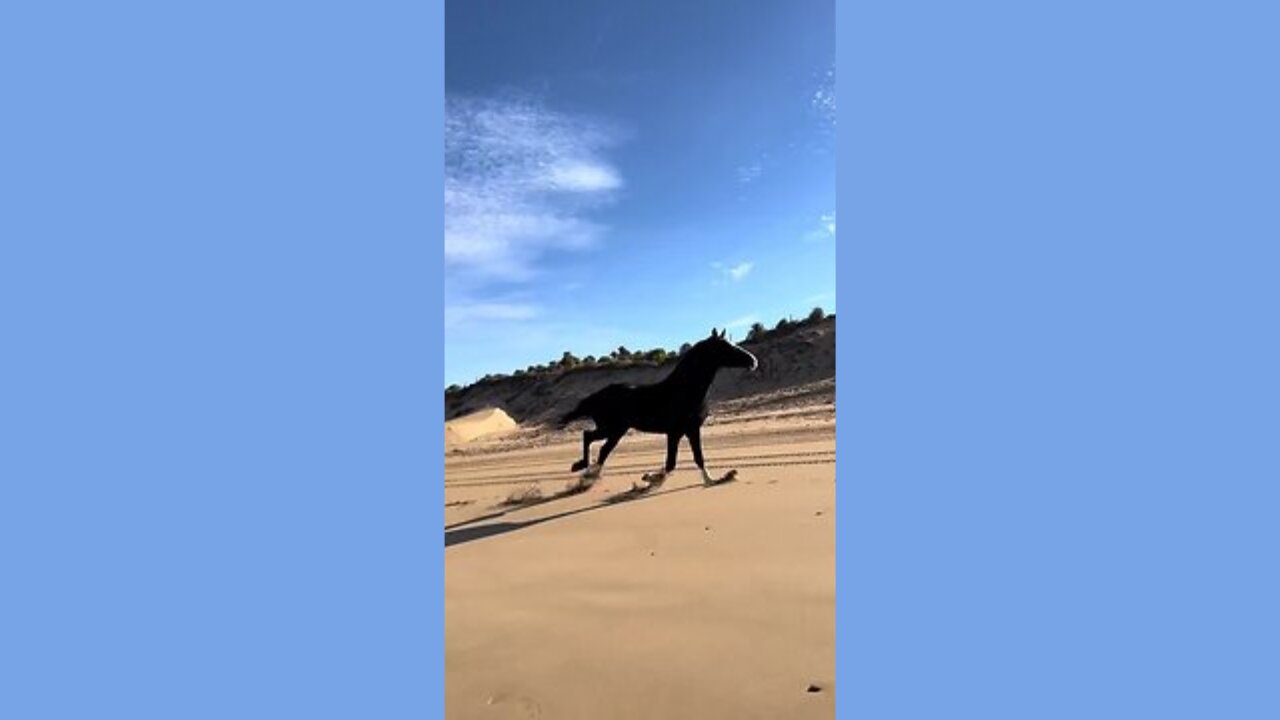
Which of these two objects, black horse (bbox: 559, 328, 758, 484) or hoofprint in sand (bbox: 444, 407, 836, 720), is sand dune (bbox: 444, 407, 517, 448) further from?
hoofprint in sand (bbox: 444, 407, 836, 720)

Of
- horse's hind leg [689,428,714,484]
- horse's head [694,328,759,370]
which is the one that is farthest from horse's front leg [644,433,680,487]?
horse's head [694,328,759,370]

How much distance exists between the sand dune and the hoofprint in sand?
14.9 m

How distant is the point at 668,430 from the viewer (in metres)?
7.16

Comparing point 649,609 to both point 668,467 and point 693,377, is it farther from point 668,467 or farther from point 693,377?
point 668,467

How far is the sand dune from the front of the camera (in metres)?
20.0

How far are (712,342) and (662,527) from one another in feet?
9.48

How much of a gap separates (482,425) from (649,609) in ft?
62.8

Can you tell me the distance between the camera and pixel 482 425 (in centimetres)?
2117

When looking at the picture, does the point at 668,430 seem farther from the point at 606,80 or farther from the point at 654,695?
the point at 654,695

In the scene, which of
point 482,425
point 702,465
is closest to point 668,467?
point 702,465

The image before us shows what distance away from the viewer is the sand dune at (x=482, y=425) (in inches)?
786

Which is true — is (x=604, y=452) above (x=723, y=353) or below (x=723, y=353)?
below

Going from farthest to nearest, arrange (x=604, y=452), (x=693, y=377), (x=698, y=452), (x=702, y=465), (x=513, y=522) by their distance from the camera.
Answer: (x=604, y=452), (x=693, y=377), (x=698, y=452), (x=702, y=465), (x=513, y=522)

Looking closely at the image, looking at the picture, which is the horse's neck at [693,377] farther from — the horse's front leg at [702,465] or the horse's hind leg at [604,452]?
the horse's hind leg at [604,452]
